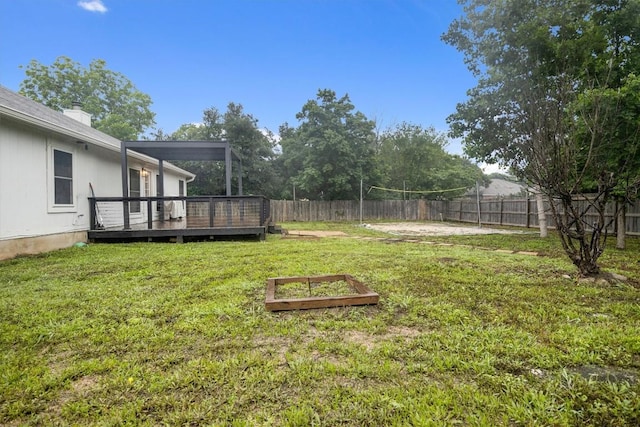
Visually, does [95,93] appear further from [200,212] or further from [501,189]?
[501,189]

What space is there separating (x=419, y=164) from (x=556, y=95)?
65.1 ft

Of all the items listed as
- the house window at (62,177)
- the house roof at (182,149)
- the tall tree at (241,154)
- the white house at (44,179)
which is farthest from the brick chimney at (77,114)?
A: the tall tree at (241,154)

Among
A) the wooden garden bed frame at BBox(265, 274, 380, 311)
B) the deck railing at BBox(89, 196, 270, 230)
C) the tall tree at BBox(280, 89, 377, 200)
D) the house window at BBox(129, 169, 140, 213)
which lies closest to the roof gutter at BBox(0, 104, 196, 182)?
the house window at BBox(129, 169, 140, 213)

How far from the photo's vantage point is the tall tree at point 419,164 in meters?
23.8

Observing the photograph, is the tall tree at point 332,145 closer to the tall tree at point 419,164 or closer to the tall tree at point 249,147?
the tall tree at point 249,147

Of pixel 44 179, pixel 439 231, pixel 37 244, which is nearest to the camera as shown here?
pixel 37 244

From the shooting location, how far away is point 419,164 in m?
25.5

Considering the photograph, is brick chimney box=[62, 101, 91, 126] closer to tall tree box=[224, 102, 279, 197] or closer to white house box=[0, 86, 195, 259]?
white house box=[0, 86, 195, 259]

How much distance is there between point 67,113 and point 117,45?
378 inches

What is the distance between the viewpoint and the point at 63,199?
7.11 m

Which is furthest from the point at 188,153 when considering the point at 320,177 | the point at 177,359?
the point at 320,177

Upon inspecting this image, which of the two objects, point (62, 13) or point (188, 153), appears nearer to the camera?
point (188, 153)

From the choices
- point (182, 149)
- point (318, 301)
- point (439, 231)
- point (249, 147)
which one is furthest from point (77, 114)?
point (439, 231)

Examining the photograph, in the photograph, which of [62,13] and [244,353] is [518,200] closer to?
[244,353]
